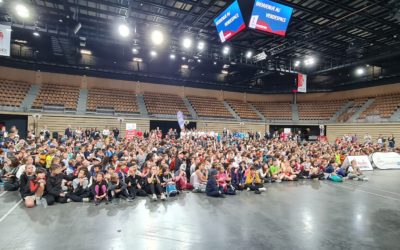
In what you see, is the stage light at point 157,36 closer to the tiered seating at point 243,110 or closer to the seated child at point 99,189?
the seated child at point 99,189

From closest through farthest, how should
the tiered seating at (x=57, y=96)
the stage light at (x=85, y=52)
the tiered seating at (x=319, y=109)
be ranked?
the tiered seating at (x=57, y=96), the stage light at (x=85, y=52), the tiered seating at (x=319, y=109)

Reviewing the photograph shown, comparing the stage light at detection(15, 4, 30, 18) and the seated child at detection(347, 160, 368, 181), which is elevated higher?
the stage light at detection(15, 4, 30, 18)

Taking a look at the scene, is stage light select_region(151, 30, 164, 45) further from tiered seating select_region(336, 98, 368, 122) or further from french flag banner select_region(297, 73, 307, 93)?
tiered seating select_region(336, 98, 368, 122)

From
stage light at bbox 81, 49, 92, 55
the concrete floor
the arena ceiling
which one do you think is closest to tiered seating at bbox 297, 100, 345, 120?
the arena ceiling

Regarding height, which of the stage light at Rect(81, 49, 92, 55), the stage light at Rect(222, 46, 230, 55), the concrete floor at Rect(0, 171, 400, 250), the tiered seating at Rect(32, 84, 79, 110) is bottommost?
the concrete floor at Rect(0, 171, 400, 250)

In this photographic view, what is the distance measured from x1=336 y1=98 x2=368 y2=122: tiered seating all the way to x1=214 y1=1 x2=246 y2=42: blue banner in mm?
21263

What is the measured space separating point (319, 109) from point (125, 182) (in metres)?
28.6

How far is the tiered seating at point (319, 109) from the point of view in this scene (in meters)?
28.4

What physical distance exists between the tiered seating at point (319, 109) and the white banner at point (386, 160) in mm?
13487

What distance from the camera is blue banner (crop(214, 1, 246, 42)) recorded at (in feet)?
34.6

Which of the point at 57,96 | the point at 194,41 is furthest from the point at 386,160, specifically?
the point at 57,96

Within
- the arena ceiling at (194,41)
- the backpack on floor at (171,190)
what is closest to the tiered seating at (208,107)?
the arena ceiling at (194,41)

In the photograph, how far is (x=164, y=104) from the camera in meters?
25.4

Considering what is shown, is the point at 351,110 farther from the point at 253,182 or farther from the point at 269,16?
the point at 253,182
